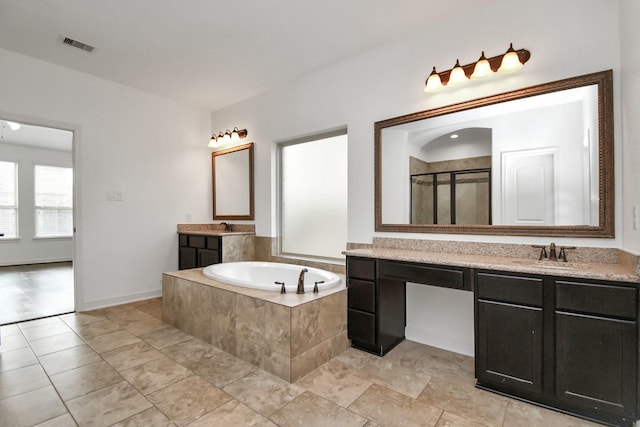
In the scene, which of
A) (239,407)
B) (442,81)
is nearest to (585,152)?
(442,81)

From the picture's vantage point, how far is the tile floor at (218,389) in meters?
1.67

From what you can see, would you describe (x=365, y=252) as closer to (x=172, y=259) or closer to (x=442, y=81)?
(x=442, y=81)

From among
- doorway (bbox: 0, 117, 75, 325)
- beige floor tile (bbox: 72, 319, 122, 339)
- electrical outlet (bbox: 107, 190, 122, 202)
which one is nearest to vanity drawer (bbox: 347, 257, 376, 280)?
beige floor tile (bbox: 72, 319, 122, 339)

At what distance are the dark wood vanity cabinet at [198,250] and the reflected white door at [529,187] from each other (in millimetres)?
3016

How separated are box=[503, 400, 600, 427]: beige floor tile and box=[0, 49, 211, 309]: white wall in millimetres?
4055

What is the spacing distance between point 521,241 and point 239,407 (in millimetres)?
2126

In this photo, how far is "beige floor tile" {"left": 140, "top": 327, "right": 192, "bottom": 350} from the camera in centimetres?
264

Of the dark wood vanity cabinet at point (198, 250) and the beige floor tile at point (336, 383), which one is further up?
the dark wood vanity cabinet at point (198, 250)

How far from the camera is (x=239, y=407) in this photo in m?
1.76

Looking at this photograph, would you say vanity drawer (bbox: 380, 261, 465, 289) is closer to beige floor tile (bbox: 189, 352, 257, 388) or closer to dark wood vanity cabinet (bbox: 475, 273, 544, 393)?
dark wood vanity cabinet (bbox: 475, 273, 544, 393)

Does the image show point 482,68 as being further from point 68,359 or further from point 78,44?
point 68,359

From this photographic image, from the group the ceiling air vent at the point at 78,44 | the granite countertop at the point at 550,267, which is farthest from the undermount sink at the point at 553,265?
the ceiling air vent at the point at 78,44

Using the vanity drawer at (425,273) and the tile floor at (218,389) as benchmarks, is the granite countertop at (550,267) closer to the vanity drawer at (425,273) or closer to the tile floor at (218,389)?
the vanity drawer at (425,273)

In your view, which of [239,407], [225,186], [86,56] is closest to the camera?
[239,407]
